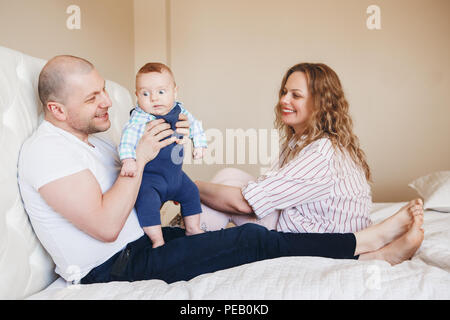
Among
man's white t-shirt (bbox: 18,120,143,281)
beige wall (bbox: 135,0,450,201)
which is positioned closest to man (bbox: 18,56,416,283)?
man's white t-shirt (bbox: 18,120,143,281)

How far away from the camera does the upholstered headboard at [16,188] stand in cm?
96

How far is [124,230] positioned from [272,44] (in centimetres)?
241

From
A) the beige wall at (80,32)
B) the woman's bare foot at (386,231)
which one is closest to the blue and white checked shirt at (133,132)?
the beige wall at (80,32)

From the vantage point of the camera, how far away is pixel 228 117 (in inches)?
129

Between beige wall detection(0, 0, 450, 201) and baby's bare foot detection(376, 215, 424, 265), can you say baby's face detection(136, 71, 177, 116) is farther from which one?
beige wall detection(0, 0, 450, 201)

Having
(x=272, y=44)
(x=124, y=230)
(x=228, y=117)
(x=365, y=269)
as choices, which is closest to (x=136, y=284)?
(x=124, y=230)

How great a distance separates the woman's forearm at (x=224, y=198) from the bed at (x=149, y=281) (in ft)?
1.52

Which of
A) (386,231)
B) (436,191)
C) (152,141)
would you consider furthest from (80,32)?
(436,191)

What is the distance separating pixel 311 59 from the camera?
3121mm

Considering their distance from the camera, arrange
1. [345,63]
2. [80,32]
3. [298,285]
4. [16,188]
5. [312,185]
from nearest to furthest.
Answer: [298,285] → [16,188] → [312,185] → [80,32] → [345,63]

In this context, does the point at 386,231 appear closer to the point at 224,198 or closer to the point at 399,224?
the point at 399,224

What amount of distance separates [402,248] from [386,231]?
0.30ft

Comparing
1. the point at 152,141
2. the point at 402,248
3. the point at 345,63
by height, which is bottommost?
the point at 402,248
